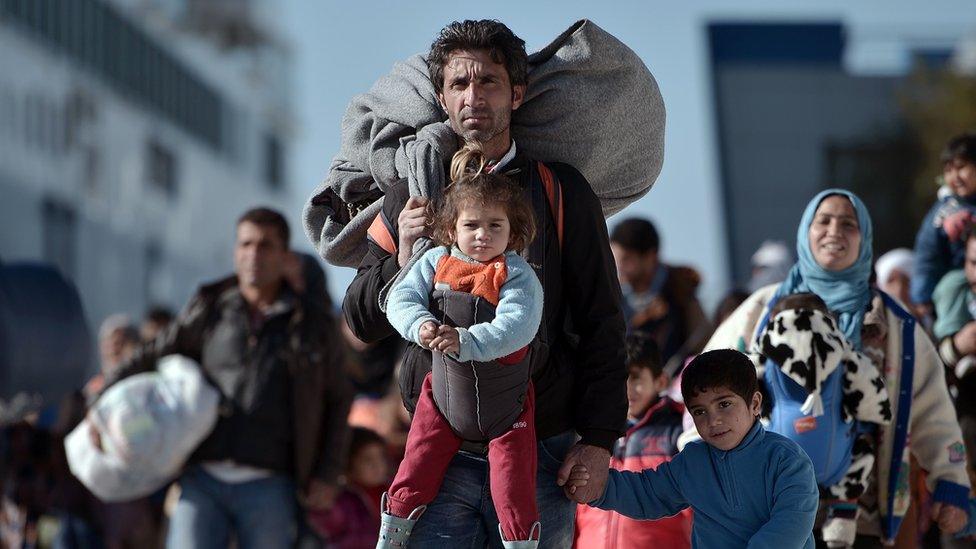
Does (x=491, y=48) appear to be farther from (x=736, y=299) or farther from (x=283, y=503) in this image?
(x=736, y=299)

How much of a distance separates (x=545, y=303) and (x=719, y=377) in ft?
2.12

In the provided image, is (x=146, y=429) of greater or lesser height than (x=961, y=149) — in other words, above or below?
below

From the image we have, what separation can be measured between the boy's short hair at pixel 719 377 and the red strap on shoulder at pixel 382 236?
996 millimetres

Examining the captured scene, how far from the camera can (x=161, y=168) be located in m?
78.4

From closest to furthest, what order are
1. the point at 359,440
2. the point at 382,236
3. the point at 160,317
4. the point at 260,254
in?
the point at 382,236, the point at 260,254, the point at 359,440, the point at 160,317

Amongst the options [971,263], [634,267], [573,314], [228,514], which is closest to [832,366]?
[573,314]

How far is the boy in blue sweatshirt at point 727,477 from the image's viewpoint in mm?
5078

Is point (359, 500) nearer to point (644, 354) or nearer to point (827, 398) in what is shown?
point (644, 354)

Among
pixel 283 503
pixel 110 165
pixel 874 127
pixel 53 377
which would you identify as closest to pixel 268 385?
pixel 283 503

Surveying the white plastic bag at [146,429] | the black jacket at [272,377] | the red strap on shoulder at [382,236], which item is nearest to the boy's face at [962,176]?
the black jacket at [272,377]

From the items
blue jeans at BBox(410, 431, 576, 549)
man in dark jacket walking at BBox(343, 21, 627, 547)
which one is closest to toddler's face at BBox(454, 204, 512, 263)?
man in dark jacket walking at BBox(343, 21, 627, 547)

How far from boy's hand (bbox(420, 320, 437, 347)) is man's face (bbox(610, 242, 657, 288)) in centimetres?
479

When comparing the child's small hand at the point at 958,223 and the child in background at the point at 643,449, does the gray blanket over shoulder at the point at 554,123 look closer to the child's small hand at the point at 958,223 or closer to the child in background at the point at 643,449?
the child in background at the point at 643,449

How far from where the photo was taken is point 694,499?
5199mm
